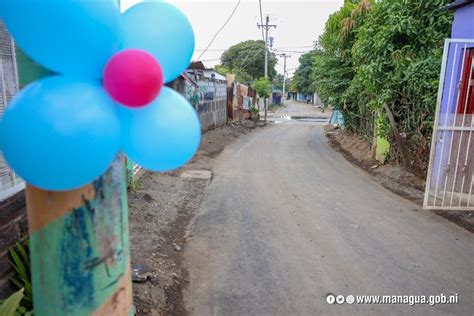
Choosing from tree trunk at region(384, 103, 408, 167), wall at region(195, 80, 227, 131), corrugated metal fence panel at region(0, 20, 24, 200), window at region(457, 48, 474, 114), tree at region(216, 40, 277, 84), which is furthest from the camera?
tree at region(216, 40, 277, 84)

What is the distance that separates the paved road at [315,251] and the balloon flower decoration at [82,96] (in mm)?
2179

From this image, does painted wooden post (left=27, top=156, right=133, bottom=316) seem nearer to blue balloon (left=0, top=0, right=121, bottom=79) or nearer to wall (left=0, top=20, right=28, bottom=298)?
blue balloon (left=0, top=0, right=121, bottom=79)

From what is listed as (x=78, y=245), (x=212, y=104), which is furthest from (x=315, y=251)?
(x=212, y=104)

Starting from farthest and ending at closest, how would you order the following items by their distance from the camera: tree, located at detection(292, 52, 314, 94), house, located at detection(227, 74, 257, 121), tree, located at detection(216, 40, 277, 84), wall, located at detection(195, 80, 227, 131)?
tree, located at detection(292, 52, 314, 94) → tree, located at detection(216, 40, 277, 84) → house, located at detection(227, 74, 257, 121) → wall, located at detection(195, 80, 227, 131)

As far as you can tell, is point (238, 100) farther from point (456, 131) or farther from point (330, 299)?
point (330, 299)

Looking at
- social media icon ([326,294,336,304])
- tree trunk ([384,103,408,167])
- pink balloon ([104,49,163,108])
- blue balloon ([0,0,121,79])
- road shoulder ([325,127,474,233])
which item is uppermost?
blue balloon ([0,0,121,79])

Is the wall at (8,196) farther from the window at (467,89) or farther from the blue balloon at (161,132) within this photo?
the window at (467,89)

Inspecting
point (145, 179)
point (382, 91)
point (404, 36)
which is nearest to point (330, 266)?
point (145, 179)

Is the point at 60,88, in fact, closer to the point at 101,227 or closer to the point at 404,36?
the point at 101,227

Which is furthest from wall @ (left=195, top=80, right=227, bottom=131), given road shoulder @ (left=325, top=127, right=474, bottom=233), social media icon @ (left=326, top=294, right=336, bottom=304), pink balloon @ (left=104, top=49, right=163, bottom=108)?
pink balloon @ (left=104, top=49, right=163, bottom=108)

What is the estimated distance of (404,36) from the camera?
6988 millimetres

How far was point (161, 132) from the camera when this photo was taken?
1.26 meters

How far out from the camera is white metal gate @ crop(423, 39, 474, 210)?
4.93 m

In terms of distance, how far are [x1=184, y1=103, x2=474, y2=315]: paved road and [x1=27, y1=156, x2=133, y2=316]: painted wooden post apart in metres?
1.77
